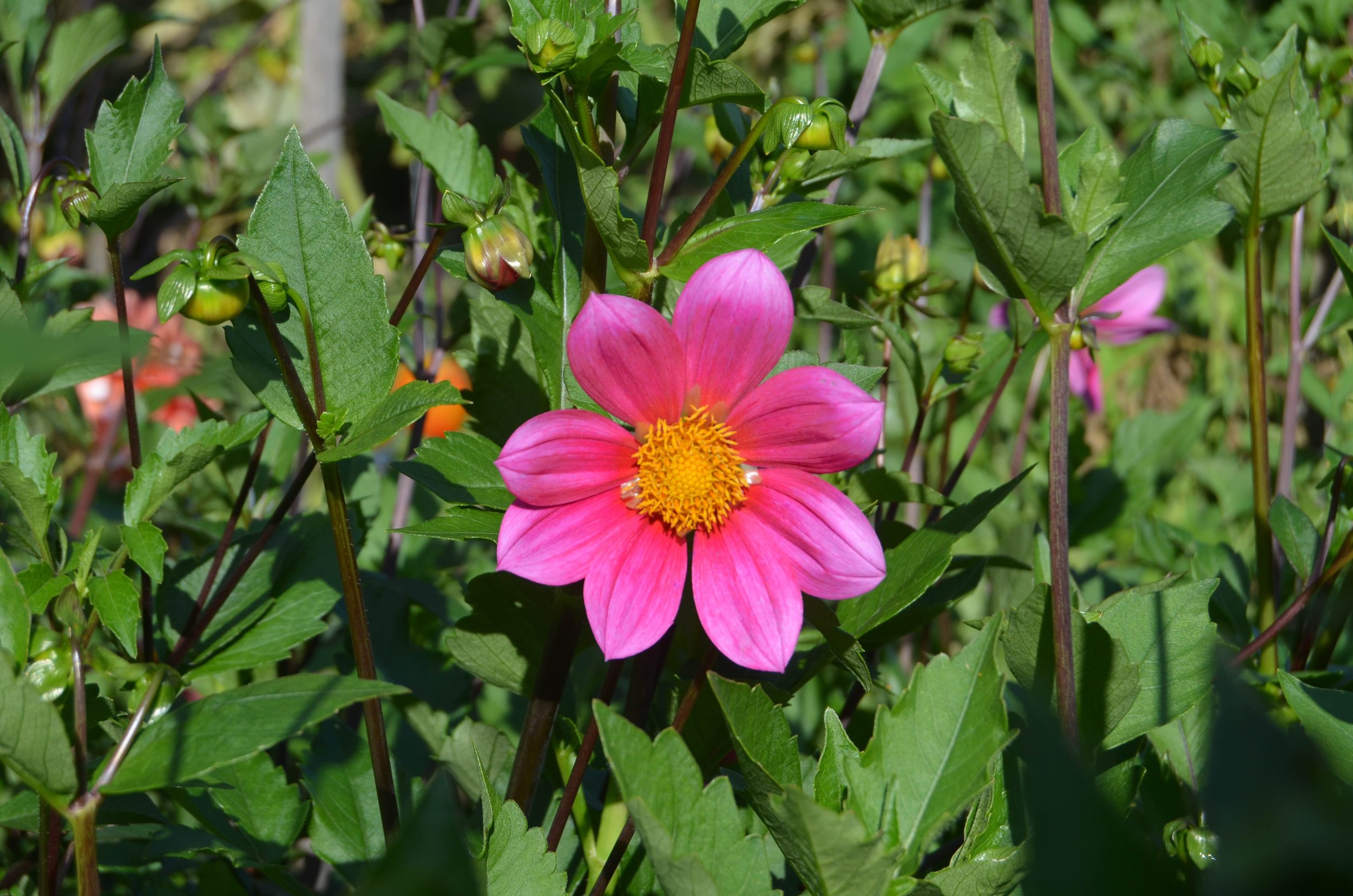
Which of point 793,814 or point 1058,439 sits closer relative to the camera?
point 793,814

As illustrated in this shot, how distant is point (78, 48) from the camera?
3.50 ft

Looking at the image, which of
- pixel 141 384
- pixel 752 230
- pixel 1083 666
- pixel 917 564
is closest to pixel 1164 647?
pixel 1083 666

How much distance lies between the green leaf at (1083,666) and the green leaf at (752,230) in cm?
26

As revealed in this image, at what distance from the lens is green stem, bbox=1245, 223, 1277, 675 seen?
2.92 feet

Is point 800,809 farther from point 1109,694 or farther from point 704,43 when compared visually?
point 704,43

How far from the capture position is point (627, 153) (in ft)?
2.21

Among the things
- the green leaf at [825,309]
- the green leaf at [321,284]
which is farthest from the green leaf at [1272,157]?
the green leaf at [321,284]

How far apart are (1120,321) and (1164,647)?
77cm

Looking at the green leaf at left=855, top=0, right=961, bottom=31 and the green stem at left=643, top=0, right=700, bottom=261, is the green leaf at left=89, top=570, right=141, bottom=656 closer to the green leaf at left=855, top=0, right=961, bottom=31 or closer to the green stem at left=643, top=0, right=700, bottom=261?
the green stem at left=643, top=0, right=700, bottom=261

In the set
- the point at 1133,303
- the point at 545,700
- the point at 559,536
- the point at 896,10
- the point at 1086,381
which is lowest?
the point at 1086,381

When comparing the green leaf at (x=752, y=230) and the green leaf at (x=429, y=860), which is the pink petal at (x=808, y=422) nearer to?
the green leaf at (x=752, y=230)

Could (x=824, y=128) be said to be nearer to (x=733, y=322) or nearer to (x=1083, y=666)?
(x=733, y=322)

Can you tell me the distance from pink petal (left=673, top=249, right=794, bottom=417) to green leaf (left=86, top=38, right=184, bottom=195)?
37cm

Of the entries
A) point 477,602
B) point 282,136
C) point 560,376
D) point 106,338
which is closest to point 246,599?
point 477,602
